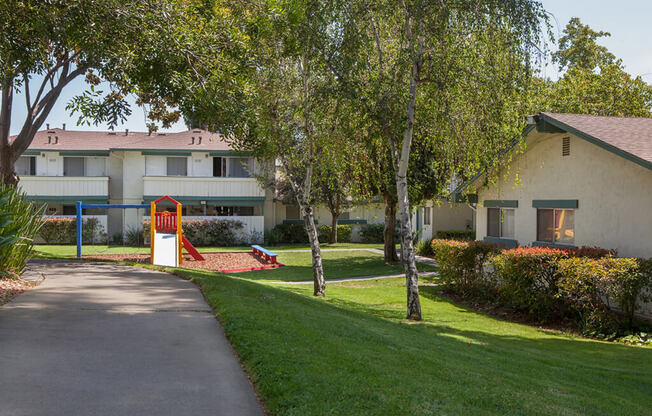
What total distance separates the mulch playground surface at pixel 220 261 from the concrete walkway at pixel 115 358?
12.1 m

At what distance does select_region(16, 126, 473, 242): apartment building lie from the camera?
33500 mm

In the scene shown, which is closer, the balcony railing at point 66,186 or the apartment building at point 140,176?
the balcony railing at point 66,186

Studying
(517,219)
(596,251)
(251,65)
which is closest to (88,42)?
(251,65)

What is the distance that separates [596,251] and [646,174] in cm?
211

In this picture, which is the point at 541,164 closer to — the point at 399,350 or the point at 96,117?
the point at 399,350

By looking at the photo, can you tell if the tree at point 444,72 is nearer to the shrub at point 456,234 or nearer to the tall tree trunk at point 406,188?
the tall tree trunk at point 406,188

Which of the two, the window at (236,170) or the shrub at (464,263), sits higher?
the window at (236,170)

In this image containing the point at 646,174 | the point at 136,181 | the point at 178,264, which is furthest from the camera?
the point at 136,181

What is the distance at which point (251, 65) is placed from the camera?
496 inches

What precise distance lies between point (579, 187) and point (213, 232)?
882 inches

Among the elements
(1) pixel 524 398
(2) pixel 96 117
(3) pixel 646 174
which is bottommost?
(1) pixel 524 398

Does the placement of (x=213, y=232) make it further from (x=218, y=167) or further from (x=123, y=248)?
(x=123, y=248)

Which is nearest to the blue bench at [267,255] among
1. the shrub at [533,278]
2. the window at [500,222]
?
the window at [500,222]

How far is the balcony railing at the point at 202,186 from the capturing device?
33500 millimetres
